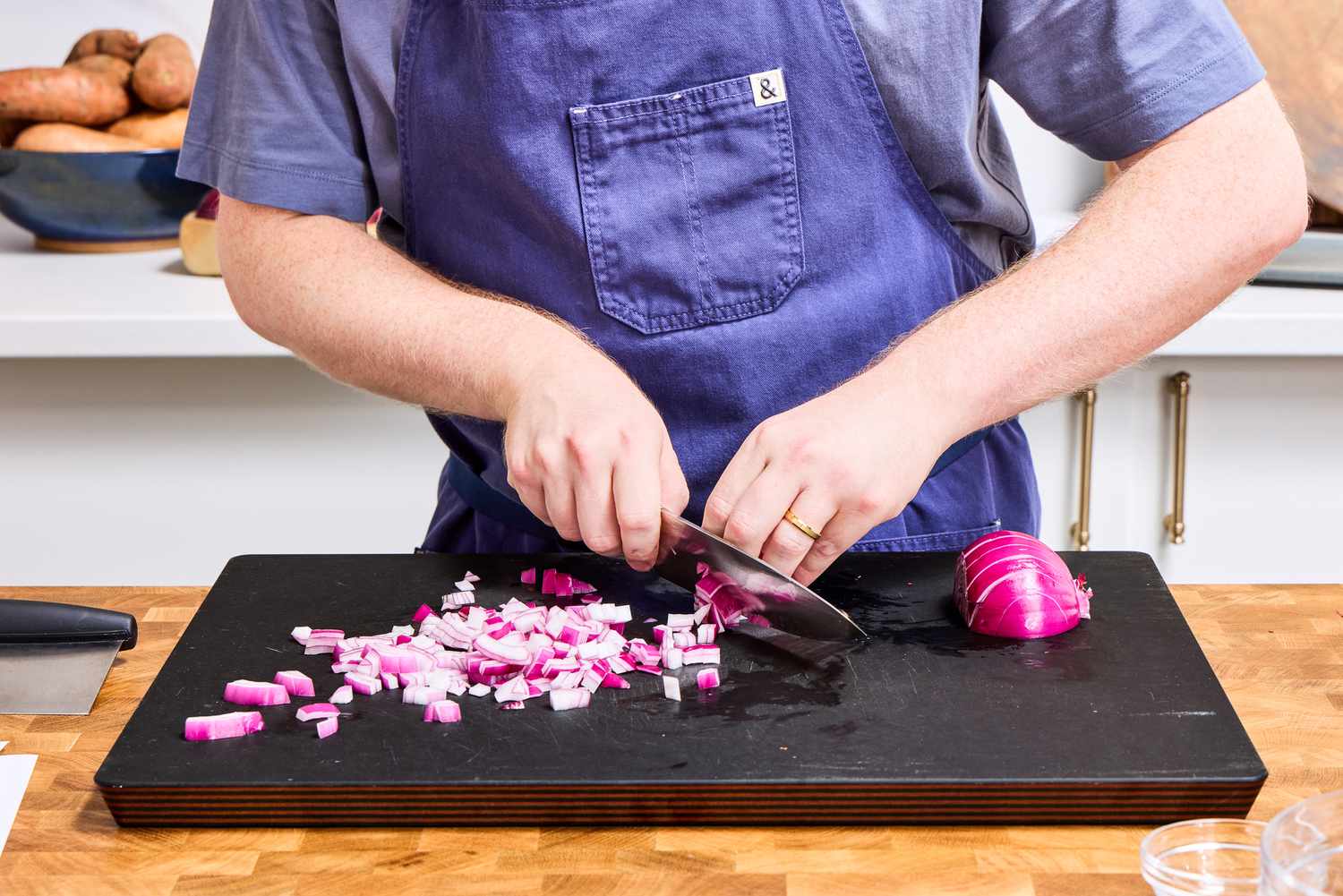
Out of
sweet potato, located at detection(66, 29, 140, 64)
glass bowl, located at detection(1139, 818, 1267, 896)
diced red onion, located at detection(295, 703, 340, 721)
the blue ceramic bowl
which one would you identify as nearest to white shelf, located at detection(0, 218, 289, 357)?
the blue ceramic bowl

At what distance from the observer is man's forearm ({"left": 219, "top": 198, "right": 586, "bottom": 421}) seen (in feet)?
3.57

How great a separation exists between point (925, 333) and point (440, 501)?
0.55 metres

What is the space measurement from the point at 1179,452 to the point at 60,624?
1493mm

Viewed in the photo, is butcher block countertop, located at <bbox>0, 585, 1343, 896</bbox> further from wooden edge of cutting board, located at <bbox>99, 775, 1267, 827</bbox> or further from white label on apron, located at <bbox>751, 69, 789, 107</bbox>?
white label on apron, located at <bbox>751, 69, 789, 107</bbox>

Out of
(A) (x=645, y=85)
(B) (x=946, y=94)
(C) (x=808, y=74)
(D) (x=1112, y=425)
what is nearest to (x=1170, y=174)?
(B) (x=946, y=94)

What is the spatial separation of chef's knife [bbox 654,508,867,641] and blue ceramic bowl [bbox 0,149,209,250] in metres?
1.37

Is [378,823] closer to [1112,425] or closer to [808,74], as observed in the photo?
[808,74]

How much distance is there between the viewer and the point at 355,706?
0.91 m

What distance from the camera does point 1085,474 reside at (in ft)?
6.64

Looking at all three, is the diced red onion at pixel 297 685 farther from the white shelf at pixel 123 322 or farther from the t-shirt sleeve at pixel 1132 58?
the white shelf at pixel 123 322

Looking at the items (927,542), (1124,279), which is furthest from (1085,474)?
(1124,279)

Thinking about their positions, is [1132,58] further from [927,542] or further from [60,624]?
[60,624]

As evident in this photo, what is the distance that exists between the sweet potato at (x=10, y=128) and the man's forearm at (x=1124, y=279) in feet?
5.51

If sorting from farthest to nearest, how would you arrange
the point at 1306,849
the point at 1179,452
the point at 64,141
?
1. the point at 64,141
2. the point at 1179,452
3. the point at 1306,849
